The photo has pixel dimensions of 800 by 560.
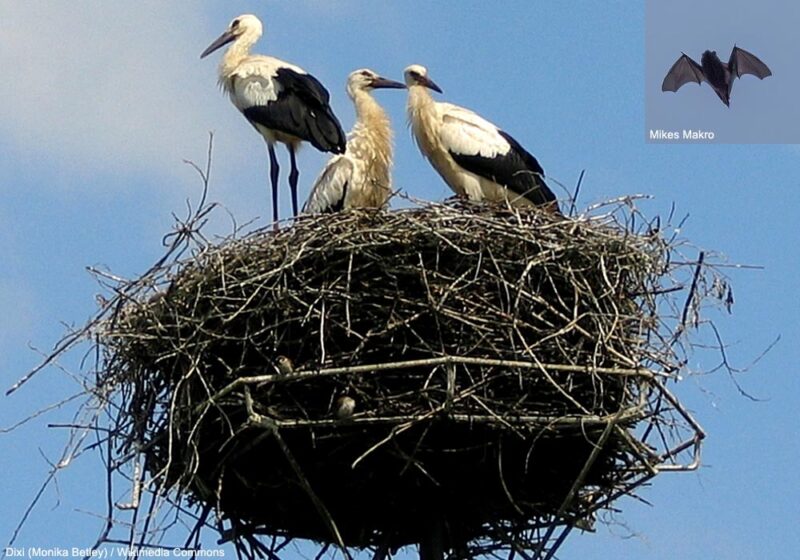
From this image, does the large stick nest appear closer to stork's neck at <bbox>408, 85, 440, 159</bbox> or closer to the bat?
stork's neck at <bbox>408, 85, 440, 159</bbox>

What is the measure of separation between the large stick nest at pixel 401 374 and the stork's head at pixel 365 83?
8.33 ft

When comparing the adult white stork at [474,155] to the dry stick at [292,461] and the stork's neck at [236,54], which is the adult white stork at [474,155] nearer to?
the stork's neck at [236,54]

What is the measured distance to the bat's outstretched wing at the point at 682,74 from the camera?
12195mm

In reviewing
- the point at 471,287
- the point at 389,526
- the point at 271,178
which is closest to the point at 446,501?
the point at 389,526

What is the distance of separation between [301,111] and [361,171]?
75 centimetres

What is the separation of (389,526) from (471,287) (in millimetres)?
1141

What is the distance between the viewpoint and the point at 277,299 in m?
9.02

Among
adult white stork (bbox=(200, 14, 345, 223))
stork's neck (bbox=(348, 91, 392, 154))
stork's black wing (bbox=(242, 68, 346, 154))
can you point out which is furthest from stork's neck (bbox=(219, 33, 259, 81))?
stork's neck (bbox=(348, 91, 392, 154))

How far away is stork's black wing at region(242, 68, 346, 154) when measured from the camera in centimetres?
1170

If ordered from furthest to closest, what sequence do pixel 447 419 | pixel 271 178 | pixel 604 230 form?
pixel 271 178, pixel 604 230, pixel 447 419

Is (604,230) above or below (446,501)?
above

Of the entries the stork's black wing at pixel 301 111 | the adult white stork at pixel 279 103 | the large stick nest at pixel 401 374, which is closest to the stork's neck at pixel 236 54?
the adult white stork at pixel 279 103

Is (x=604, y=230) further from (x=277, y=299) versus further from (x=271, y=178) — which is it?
(x=271, y=178)

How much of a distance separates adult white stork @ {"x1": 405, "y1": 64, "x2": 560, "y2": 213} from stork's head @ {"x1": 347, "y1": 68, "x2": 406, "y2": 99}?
1.33 feet
